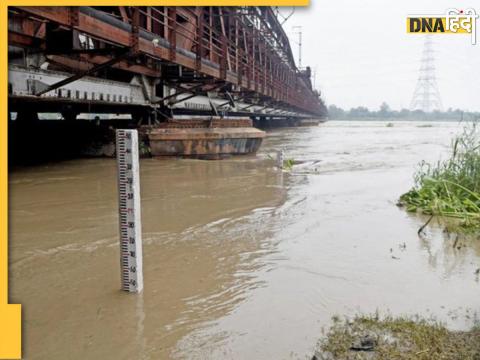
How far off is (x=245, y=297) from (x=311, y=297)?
1.54 feet

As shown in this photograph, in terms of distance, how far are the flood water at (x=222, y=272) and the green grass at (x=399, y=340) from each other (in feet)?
0.50

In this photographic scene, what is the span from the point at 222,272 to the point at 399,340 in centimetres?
171

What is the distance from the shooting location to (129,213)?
11.3 ft

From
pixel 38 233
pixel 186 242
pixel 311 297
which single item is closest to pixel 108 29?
pixel 38 233

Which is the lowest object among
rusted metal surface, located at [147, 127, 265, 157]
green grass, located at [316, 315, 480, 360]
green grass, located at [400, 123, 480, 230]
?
green grass, located at [316, 315, 480, 360]

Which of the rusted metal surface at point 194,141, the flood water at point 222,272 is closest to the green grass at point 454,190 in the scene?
the flood water at point 222,272

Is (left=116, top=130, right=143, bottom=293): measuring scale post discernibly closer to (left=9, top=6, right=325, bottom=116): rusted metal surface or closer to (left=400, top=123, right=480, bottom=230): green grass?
(left=9, top=6, right=325, bottom=116): rusted metal surface

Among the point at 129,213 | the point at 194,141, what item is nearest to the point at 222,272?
the point at 129,213

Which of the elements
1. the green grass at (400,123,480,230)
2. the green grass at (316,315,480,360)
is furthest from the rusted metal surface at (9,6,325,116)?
the green grass at (400,123,480,230)

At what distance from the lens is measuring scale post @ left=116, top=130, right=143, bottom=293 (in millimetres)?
3412

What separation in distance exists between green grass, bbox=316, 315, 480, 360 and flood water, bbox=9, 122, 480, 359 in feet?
0.50

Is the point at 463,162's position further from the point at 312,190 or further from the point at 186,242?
the point at 186,242

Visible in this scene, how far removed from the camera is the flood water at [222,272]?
2844 mm

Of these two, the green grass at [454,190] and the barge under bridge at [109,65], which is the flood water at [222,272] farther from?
the barge under bridge at [109,65]
